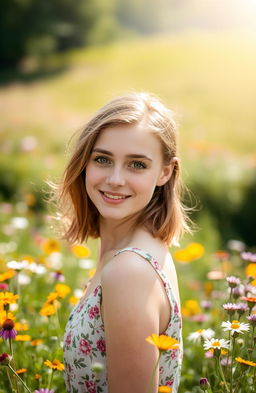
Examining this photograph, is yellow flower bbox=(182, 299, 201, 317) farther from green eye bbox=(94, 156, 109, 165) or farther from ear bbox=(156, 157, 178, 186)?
green eye bbox=(94, 156, 109, 165)

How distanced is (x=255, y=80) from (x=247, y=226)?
5197 millimetres

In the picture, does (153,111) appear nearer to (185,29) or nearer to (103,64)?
(103,64)

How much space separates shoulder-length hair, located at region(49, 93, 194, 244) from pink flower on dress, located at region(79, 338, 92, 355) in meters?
0.36

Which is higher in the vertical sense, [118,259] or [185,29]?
[185,29]

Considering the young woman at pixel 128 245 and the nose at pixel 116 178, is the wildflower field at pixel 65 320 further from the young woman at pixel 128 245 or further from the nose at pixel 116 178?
the nose at pixel 116 178

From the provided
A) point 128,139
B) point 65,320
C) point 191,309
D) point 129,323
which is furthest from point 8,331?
point 191,309

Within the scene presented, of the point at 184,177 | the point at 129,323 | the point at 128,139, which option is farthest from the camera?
the point at 184,177

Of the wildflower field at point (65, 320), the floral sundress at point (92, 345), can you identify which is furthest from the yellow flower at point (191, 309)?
the floral sundress at point (92, 345)

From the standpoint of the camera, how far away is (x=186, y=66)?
12070 mm

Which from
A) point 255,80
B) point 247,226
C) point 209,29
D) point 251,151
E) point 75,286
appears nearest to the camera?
point 75,286

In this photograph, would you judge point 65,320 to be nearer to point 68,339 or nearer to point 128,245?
point 68,339

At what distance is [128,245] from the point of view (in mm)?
1588

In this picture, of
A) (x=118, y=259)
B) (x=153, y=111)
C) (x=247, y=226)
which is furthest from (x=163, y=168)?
(x=247, y=226)

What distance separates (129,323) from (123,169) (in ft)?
1.44
